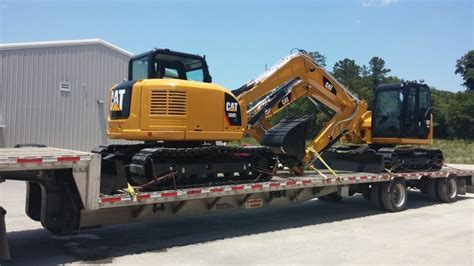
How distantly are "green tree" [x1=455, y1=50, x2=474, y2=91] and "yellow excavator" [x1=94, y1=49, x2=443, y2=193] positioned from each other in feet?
304

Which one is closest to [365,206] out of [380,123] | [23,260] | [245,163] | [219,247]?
[380,123]

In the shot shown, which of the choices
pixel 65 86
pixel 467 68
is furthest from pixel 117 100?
pixel 467 68

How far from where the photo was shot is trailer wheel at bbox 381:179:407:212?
12.5 m

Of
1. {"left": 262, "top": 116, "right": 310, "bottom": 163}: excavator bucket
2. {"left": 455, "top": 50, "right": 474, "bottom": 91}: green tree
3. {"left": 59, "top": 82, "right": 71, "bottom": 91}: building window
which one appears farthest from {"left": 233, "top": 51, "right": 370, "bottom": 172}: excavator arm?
{"left": 455, "top": 50, "right": 474, "bottom": 91}: green tree

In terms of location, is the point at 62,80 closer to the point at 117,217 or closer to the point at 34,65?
the point at 34,65

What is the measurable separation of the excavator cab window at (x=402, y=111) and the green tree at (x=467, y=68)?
298 feet

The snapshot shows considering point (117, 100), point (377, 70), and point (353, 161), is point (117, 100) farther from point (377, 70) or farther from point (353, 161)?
point (377, 70)

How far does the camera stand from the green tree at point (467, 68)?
96.2 metres

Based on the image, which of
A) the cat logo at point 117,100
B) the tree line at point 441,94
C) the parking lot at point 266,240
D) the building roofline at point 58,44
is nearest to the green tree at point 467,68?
the tree line at point 441,94

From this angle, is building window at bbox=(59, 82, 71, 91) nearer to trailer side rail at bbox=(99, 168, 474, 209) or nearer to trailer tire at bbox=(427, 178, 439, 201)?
trailer side rail at bbox=(99, 168, 474, 209)

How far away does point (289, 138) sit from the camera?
1122 cm

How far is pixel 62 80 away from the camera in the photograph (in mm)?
20906

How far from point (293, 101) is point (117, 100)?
5.06 meters

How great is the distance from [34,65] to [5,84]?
1.41m
